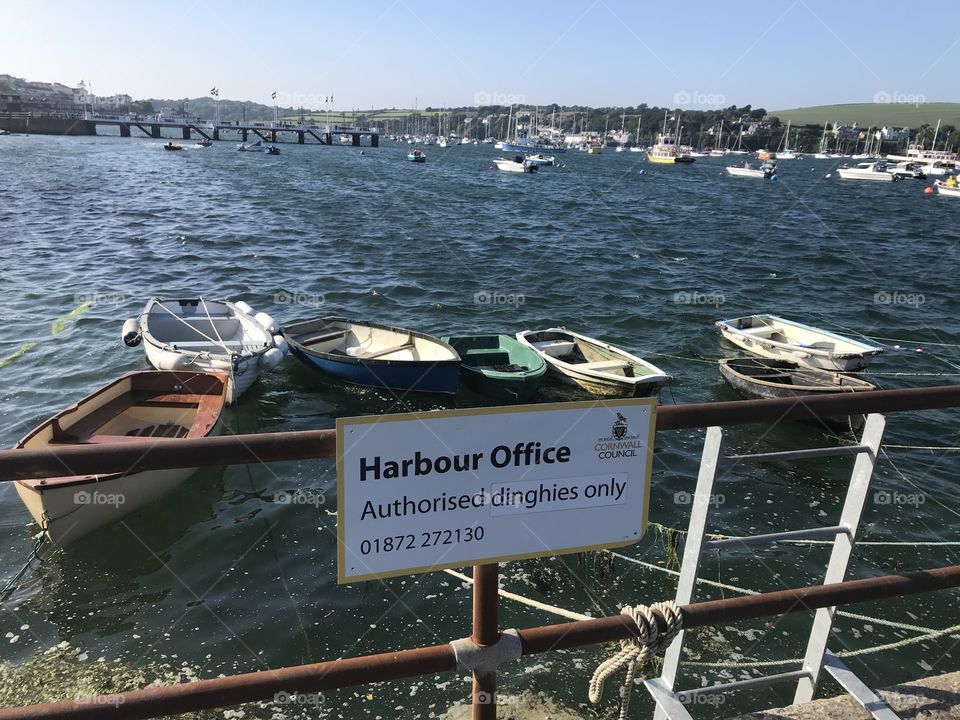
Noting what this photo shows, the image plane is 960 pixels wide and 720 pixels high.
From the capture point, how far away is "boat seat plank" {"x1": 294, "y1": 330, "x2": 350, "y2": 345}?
52.3 ft

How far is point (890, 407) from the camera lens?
271cm

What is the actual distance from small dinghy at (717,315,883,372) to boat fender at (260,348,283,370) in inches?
445

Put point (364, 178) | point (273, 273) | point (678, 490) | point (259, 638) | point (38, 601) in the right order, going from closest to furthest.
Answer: point (259, 638), point (38, 601), point (678, 490), point (273, 273), point (364, 178)

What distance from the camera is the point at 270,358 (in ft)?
46.5

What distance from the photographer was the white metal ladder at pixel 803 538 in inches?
110

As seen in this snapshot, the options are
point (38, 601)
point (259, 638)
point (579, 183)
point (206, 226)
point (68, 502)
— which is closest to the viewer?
point (259, 638)

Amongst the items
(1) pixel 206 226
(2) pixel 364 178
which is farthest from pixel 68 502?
(2) pixel 364 178

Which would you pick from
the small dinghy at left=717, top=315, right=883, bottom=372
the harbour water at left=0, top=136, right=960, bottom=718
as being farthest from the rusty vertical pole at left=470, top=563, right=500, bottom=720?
the small dinghy at left=717, top=315, right=883, bottom=372

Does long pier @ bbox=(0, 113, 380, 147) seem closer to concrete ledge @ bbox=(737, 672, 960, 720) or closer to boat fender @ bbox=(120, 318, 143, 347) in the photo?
boat fender @ bbox=(120, 318, 143, 347)

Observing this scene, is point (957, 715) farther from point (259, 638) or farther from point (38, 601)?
point (38, 601)

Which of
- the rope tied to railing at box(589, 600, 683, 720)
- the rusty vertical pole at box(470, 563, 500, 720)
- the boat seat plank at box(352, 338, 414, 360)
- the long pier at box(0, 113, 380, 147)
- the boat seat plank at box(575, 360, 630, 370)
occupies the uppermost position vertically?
the long pier at box(0, 113, 380, 147)

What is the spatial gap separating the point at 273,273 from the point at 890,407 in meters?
26.7

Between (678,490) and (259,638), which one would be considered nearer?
(259,638)

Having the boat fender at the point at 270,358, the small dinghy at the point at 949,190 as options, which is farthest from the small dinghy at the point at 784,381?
the small dinghy at the point at 949,190
